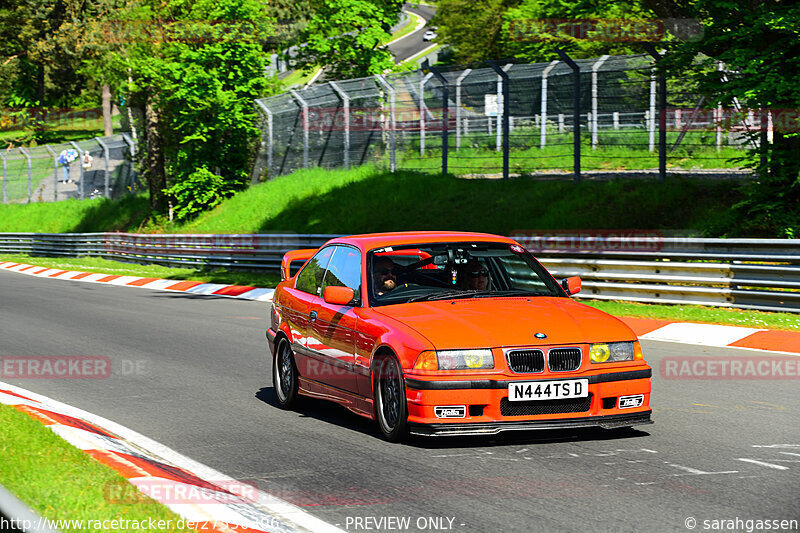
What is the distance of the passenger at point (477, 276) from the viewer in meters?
8.22

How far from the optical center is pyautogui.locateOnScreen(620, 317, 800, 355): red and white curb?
12.5 meters

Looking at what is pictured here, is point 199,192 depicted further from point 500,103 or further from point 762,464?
point 762,464

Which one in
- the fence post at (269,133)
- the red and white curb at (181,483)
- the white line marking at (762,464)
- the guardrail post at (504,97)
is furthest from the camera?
the fence post at (269,133)

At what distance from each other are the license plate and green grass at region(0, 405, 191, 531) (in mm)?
2507

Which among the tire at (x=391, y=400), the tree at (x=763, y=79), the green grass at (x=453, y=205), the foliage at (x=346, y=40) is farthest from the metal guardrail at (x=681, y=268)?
the foliage at (x=346, y=40)

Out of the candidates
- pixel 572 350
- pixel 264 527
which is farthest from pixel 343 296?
pixel 264 527

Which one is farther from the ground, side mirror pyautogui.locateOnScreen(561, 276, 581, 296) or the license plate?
side mirror pyautogui.locateOnScreen(561, 276, 581, 296)

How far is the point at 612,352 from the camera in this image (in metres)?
7.12

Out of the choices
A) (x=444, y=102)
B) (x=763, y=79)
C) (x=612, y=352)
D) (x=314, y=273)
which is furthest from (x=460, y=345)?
(x=444, y=102)

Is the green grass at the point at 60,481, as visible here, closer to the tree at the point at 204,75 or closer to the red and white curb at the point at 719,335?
the red and white curb at the point at 719,335

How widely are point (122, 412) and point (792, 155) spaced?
12.0 m

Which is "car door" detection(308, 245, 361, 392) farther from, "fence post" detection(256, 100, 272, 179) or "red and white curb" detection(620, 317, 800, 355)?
"fence post" detection(256, 100, 272, 179)

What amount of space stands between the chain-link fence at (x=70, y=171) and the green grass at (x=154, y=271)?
6.11 meters

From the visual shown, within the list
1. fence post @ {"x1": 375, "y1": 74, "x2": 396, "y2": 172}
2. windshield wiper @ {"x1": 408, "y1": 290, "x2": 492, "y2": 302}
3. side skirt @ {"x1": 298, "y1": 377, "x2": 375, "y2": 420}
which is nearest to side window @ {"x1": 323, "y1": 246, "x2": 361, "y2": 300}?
windshield wiper @ {"x1": 408, "y1": 290, "x2": 492, "y2": 302}
